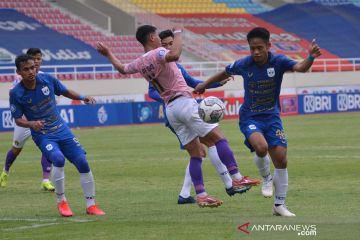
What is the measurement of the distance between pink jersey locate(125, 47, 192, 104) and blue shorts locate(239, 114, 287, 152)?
1.02 m

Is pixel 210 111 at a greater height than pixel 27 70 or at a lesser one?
lesser

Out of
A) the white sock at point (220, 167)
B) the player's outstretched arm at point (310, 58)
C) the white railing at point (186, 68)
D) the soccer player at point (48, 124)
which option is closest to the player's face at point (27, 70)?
the soccer player at point (48, 124)

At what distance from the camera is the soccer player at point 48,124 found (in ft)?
40.3

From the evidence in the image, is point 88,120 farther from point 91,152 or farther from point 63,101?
point 91,152

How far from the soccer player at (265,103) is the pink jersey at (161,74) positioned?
70 centimetres

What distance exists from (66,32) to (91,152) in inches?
1035

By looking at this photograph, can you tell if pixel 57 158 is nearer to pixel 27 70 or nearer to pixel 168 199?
pixel 27 70

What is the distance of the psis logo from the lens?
38750mm

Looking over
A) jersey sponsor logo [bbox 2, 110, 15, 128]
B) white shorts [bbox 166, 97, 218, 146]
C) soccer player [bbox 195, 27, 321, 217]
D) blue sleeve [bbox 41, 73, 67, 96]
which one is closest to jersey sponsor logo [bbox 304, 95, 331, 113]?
jersey sponsor logo [bbox 2, 110, 15, 128]

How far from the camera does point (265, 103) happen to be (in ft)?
38.0

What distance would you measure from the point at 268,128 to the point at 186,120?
112 cm

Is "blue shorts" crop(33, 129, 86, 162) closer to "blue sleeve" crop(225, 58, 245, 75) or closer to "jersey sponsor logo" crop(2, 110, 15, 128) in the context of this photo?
"blue sleeve" crop(225, 58, 245, 75)

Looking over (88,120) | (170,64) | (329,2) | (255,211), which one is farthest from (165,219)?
(329,2)

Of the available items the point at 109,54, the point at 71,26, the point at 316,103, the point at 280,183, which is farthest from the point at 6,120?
the point at 280,183
